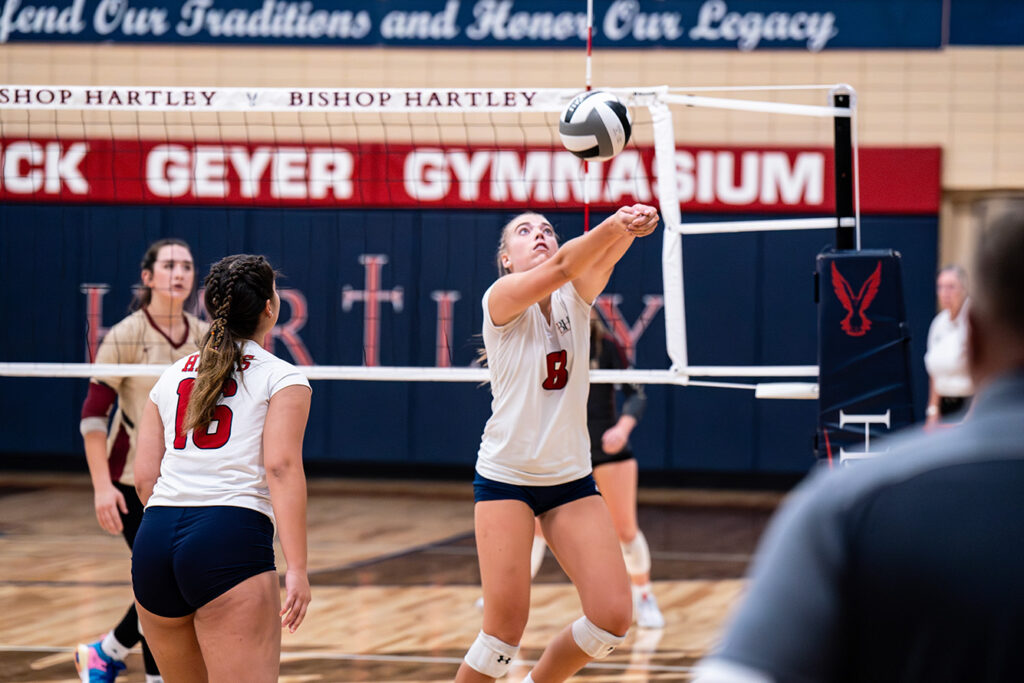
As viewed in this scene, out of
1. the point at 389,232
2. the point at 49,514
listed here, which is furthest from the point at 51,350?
the point at 389,232

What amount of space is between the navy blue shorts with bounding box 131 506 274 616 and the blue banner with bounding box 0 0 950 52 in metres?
8.26

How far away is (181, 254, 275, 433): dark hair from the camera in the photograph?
10.2ft

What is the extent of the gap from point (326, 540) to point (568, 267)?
5.54m

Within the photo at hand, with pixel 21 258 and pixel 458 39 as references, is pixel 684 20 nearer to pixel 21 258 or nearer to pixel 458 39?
pixel 458 39

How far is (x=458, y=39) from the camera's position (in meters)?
10.7

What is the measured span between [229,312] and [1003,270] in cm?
238

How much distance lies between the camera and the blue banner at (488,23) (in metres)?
10.4

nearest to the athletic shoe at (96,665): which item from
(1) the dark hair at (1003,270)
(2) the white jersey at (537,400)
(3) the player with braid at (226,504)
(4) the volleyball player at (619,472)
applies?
(3) the player with braid at (226,504)

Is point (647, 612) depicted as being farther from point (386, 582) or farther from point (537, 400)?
point (537, 400)

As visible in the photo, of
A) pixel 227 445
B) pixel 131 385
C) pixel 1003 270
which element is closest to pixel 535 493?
pixel 227 445

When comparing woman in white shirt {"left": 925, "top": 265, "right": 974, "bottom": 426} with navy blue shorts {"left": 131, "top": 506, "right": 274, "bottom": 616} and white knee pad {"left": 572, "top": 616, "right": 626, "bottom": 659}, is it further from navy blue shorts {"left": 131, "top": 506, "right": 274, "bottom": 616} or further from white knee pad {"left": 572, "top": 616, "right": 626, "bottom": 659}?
navy blue shorts {"left": 131, "top": 506, "right": 274, "bottom": 616}

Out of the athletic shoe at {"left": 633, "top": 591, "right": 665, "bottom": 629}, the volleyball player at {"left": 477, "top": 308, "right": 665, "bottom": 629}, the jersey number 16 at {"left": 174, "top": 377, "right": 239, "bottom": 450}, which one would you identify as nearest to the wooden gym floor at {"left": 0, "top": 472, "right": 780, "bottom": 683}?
→ the athletic shoe at {"left": 633, "top": 591, "right": 665, "bottom": 629}

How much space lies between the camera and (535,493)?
3.88 m

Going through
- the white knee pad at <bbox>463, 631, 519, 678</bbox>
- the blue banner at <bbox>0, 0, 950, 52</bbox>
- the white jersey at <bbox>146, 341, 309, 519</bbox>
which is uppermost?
the blue banner at <bbox>0, 0, 950, 52</bbox>
